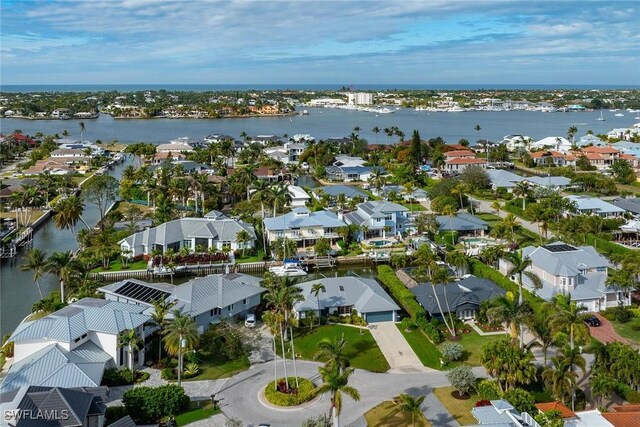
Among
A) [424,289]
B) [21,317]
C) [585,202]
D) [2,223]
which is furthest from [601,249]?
[2,223]

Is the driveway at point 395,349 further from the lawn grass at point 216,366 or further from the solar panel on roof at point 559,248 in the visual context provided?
the solar panel on roof at point 559,248

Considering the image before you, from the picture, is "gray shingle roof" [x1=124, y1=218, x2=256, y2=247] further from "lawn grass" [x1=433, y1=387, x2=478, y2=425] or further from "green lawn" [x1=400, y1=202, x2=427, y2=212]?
"lawn grass" [x1=433, y1=387, x2=478, y2=425]

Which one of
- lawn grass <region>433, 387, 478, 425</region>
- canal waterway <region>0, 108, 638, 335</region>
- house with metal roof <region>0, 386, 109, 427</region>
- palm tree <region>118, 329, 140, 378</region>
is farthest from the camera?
canal waterway <region>0, 108, 638, 335</region>

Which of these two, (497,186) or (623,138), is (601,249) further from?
(623,138)

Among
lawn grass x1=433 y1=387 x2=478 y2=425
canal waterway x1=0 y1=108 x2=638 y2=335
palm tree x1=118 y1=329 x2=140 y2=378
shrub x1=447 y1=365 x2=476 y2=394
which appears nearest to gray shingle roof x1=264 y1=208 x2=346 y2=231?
palm tree x1=118 y1=329 x2=140 y2=378

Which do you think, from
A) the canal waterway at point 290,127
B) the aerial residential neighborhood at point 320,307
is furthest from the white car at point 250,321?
the canal waterway at point 290,127

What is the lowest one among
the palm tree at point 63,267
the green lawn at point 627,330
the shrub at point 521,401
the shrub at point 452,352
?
the green lawn at point 627,330

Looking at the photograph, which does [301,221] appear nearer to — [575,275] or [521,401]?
[575,275]
